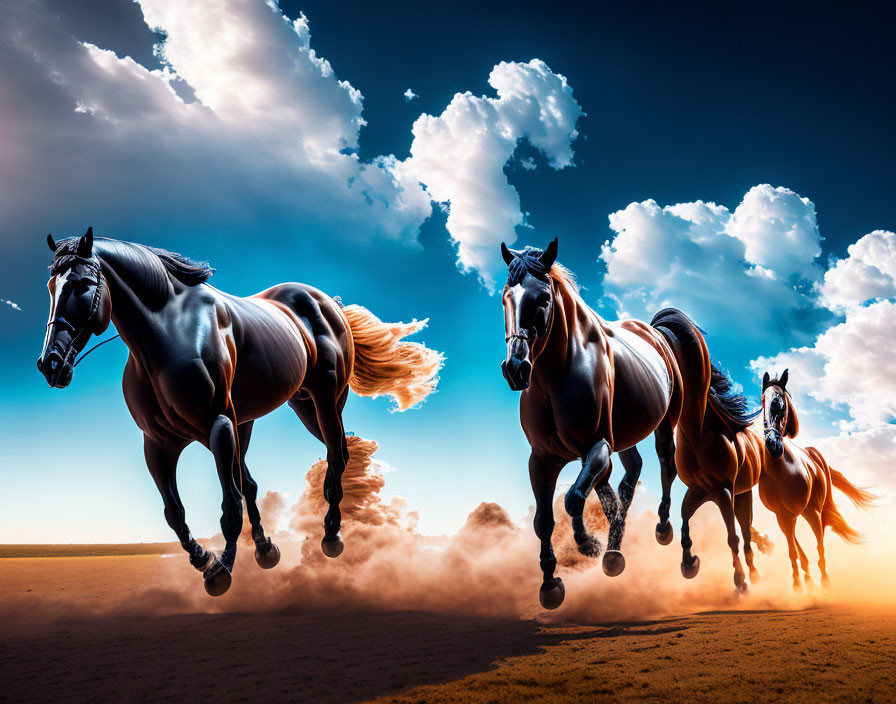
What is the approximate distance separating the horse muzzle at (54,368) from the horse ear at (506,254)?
3.40 m

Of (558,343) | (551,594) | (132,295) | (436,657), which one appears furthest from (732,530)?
(132,295)

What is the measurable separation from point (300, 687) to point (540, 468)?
2569 mm

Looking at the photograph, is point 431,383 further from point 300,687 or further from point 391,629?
point 300,687

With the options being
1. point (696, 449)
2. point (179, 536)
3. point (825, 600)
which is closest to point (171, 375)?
point (179, 536)

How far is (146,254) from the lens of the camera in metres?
5.17

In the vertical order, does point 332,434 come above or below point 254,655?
above

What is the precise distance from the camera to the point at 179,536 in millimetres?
5230

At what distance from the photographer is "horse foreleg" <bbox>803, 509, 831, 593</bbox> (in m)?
9.99

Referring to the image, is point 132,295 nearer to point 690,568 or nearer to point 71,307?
point 71,307

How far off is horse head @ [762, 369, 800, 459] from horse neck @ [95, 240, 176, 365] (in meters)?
8.60

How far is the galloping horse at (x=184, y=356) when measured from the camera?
4551 millimetres

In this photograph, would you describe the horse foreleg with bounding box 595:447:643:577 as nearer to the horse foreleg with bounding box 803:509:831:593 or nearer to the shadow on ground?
the shadow on ground

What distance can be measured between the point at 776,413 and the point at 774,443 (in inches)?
20.2

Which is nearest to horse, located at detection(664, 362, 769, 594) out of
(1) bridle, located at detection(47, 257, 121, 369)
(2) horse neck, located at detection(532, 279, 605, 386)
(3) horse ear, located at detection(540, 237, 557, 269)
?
(2) horse neck, located at detection(532, 279, 605, 386)
